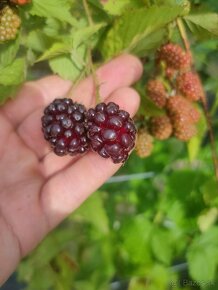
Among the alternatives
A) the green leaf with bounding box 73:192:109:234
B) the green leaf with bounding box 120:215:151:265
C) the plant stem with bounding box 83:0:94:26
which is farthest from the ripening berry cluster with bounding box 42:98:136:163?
the green leaf with bounding box 120:215:151:265

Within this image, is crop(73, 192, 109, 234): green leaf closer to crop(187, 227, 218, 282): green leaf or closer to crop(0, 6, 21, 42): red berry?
crop(187, 227, 218, 282): green leaf

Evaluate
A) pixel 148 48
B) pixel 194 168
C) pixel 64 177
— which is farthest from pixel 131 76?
pixel 194 168

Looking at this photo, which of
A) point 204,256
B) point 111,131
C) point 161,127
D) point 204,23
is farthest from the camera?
point 204,256

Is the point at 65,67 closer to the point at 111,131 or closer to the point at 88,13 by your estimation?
the point at 88,13

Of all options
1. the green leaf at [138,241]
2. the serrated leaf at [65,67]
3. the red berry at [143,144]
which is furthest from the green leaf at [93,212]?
the serrated leaf at [65,67]

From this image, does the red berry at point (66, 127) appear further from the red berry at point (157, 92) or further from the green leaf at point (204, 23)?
the green leaf at point (204, 23)

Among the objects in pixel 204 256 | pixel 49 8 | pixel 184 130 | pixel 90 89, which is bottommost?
pixel 204 256

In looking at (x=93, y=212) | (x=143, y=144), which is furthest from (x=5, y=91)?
(x=93, y=212)
